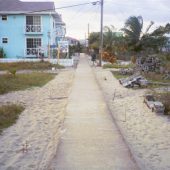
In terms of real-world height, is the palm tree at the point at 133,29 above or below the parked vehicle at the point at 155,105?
above

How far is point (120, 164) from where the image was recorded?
859 centimetres

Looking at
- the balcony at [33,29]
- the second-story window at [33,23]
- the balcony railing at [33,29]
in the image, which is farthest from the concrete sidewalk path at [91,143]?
the second-story window at [33,23]

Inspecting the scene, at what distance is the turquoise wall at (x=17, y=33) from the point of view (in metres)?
50.0

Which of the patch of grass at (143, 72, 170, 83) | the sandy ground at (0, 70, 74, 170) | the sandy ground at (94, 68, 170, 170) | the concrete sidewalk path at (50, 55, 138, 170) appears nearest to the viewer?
the concrete sidewalk path at (50, 55, 138, 170)

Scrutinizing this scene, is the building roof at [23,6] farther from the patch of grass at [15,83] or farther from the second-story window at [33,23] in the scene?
the patch of grass at [15,83]

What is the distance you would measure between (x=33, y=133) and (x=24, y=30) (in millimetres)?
39011

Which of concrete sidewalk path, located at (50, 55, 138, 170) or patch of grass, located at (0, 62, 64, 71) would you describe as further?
patch of grass, located at (0, 62, 64, 71)

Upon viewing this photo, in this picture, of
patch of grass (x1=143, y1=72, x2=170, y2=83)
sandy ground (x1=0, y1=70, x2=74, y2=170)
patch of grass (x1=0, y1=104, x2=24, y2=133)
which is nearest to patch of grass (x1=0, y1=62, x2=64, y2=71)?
patch of grass (x1=143, y1=72, x2=170, y2=83)

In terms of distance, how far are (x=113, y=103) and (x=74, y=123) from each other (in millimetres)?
5066

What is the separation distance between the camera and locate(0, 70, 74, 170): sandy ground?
907cm

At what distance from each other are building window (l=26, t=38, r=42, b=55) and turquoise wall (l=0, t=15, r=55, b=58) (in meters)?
0.43

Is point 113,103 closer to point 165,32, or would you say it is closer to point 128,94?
point 128,94

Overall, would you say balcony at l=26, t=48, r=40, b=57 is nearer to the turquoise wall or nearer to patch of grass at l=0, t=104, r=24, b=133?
the turquoise wall

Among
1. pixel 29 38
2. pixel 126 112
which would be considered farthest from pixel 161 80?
pixel 29 38
